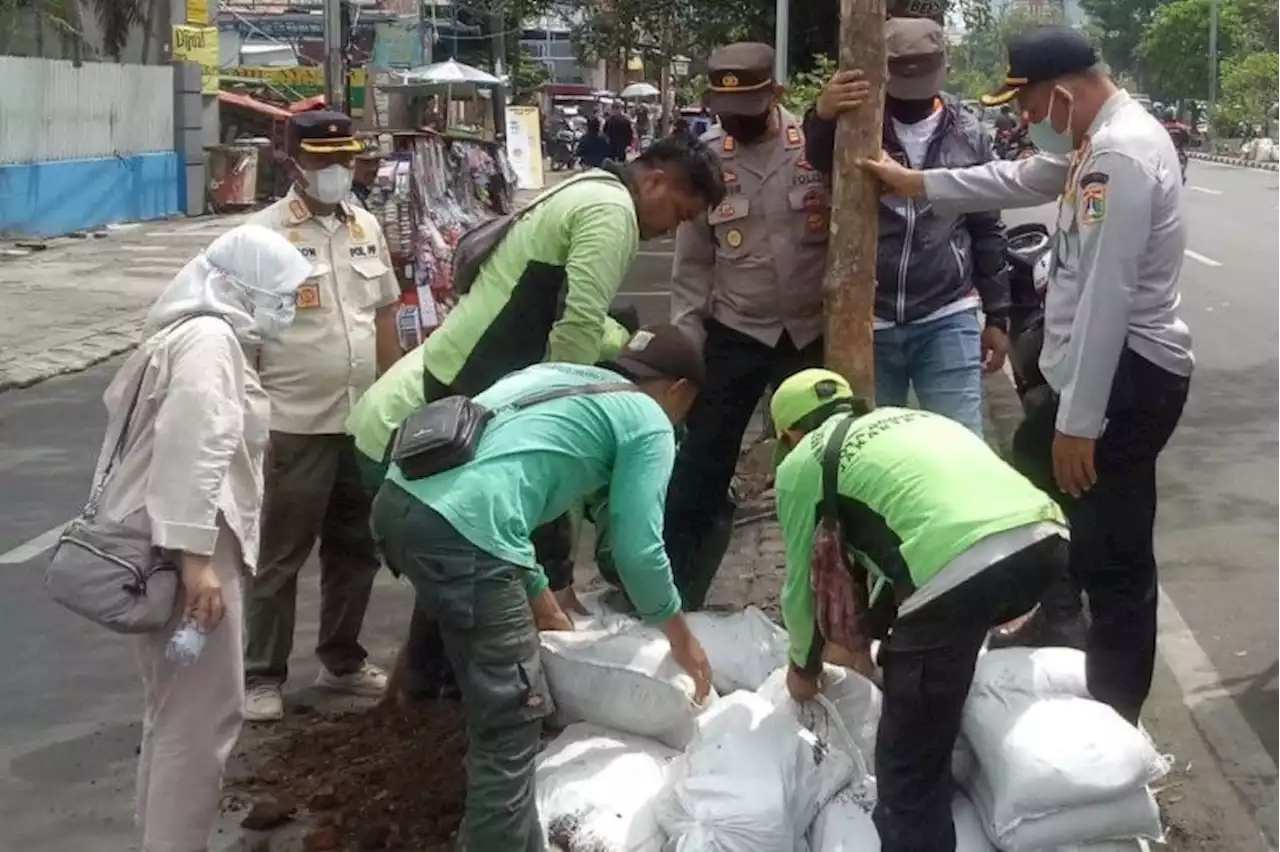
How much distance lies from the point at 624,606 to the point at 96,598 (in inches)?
73.2

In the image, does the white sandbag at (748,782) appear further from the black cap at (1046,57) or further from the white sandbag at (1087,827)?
the black cap at (1046,57)

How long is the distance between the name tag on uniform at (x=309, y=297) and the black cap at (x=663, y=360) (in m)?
1.40

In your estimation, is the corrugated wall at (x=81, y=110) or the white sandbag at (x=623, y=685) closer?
the white sandbag at (x=623, y=685)

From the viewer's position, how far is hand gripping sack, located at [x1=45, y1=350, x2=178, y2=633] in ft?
11.4

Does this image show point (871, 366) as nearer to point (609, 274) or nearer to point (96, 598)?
point (609, 274)

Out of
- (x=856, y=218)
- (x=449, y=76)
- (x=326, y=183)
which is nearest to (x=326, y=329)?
(x=326, y=183)

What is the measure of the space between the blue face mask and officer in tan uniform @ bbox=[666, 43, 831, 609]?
98cm

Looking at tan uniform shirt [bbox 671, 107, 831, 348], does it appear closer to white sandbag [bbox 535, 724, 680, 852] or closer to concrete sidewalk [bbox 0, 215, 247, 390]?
white sandbag [bbox 535, 724, 680, 852]

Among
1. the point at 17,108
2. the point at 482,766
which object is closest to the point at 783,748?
the point at 482,766

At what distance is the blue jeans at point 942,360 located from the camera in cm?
497

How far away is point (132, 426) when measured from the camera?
11.9ft

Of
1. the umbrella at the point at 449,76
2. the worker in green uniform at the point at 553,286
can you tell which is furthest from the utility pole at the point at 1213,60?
the worker in green uniform at the point at 553,286

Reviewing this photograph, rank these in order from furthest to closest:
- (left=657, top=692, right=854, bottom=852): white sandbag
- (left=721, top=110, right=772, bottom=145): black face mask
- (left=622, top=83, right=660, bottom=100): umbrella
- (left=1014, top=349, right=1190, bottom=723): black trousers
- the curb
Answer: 1. (left=622, top=83, right=660, bottom=100): umbrella
2. the curb
3. (left=721, top=110, right=772, bottom=145): black face mask
4. (left=1014, top=349, right=1190, bottom=723): black trousers
5. (left=657, top=692, right=854, bottom=852): white sandbag

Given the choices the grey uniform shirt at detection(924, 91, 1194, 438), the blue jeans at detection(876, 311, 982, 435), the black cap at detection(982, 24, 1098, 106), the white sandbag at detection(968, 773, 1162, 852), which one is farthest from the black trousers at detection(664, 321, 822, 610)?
the white sandbag at detection(968, 773, 1162, 852)
